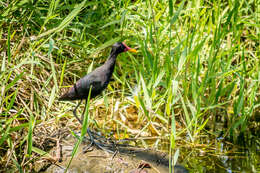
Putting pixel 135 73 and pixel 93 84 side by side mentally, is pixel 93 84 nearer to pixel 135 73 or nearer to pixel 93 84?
pixel 93 84

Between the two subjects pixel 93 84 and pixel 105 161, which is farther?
pixel 93 84

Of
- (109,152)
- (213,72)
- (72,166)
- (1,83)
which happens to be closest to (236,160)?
(213,72)

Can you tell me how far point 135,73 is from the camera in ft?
10.4

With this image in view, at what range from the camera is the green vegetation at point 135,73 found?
287cm

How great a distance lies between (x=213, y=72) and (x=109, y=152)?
1.32m

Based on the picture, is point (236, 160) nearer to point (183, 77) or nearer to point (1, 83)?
point (183, 77)

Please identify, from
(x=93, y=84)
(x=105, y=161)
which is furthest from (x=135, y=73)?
(x=105, y=161)

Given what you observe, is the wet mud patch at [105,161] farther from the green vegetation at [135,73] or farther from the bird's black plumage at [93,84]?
the bird's black plumage at [93,84]

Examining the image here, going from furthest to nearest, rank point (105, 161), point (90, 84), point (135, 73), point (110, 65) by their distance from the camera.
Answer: point (135, 73)
point (110, 65)
point (90, 84)
point (105, 161)

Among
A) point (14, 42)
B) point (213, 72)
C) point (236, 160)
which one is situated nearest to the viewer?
point (236, 160)

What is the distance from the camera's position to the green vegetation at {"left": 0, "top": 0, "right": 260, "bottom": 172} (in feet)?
9.43

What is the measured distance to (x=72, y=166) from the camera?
2.53 m

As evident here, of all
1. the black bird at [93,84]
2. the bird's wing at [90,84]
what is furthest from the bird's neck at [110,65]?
the bird's wing at [90,84]

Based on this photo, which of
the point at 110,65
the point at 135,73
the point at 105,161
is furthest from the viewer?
the point at 135,73
